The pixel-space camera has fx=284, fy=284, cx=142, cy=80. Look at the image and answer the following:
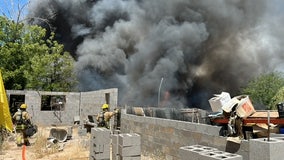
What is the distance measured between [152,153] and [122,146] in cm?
237

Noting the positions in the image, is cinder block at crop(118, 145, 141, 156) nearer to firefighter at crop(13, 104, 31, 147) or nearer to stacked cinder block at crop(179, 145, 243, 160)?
stacked cinder block at crop(179, 145, 243, 160)

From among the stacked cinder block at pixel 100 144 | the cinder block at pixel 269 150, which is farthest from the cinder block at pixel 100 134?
the cinder block at pixel 269 150

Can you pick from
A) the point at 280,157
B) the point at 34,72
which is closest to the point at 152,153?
the point at 280,157

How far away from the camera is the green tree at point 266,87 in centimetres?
2847

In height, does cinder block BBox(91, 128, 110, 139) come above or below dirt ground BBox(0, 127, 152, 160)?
above

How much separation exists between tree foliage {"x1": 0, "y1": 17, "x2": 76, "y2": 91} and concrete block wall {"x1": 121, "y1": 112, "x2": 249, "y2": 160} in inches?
672

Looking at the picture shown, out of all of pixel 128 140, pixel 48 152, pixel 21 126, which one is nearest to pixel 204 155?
pixel 128 140

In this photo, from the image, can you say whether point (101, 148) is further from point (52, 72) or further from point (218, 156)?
point (52, 72)

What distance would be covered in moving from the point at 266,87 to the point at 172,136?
24.9 meters

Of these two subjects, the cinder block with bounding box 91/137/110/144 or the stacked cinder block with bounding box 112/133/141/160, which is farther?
the cinder block with bounding box 91/137/110/144

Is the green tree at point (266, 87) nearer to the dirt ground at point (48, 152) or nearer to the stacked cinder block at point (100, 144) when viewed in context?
the dirt ground at point (48, 152)

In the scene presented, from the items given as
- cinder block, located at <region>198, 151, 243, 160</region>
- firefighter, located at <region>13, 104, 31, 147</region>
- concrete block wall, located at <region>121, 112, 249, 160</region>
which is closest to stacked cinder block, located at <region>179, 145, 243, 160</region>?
cinder block, located at <region>198, 151, 243, 160</region>

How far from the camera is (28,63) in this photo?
989 inches

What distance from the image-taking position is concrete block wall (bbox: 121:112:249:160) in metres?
5.68
